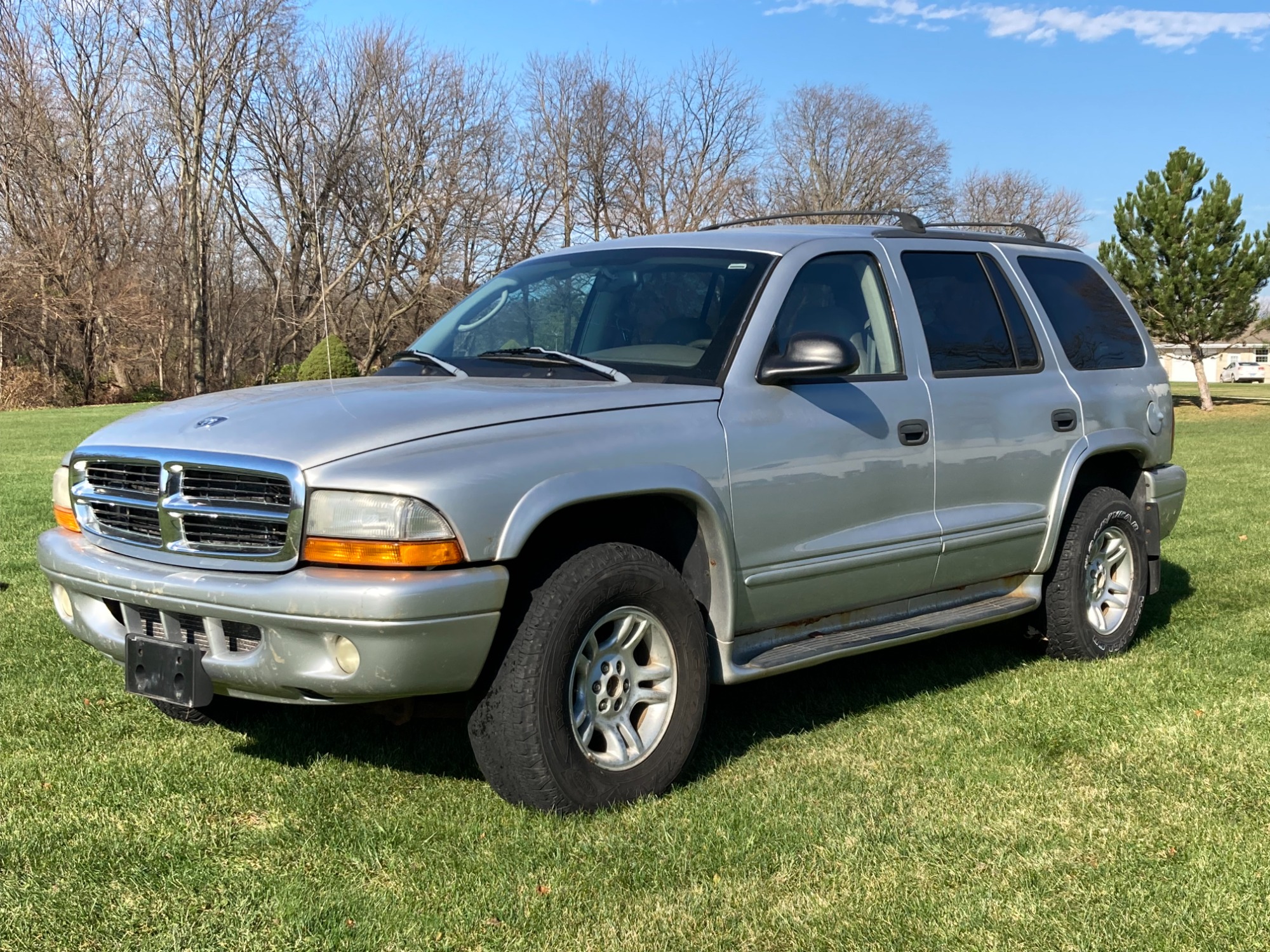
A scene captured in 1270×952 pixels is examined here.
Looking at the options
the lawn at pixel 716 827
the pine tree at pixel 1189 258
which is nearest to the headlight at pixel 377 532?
the lawn at pixel 716 827

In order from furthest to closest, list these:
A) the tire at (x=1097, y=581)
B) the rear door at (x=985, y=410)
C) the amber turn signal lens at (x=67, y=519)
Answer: the tire at (x=1097, y=581), the rear door at (x=985, y=410), the amber turn signal lens at (x=67, y=519)

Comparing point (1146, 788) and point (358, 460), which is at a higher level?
point (358, 460)

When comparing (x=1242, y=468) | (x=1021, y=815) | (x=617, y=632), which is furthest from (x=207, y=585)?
(x=1242, y=468)

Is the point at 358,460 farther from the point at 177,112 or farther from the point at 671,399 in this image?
the point at 177,112

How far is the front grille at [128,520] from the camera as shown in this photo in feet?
13.0

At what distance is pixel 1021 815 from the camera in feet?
13.1

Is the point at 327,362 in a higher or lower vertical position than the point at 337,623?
higher

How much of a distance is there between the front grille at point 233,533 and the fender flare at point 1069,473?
11.3 feet

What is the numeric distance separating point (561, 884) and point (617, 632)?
0.85 m

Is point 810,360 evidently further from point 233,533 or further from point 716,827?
point 233,533

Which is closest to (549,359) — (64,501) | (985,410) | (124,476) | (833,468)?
(833,468)

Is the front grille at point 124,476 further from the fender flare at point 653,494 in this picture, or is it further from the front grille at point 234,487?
the fender flare at point 653,494

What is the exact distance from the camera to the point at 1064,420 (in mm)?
5691

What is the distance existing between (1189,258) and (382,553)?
35252 millimetres
